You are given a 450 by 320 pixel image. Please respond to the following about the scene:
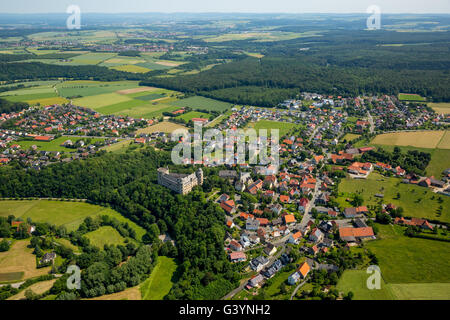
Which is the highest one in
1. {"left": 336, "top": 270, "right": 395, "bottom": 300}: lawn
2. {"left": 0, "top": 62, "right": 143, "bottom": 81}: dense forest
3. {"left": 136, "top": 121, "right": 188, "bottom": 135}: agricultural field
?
{"left": 0, "top": 62, "right": 143, "bottom": 81}: dense forest

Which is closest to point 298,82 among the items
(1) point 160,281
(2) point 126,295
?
(1) point 160,281

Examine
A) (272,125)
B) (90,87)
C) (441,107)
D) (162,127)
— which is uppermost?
(90,87)

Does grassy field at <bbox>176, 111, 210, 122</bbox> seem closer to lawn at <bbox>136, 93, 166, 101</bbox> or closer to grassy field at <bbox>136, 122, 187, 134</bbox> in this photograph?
grassy field at <bbox>136, 122, 187, 134</bbox>

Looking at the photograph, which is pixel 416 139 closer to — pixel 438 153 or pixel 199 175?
pixel 438 153

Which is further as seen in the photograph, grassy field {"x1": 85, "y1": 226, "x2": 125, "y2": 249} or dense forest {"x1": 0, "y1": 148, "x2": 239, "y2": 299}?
grassy field {"x1": 85, "y1": 226, "x2": 125, "y2": 249}

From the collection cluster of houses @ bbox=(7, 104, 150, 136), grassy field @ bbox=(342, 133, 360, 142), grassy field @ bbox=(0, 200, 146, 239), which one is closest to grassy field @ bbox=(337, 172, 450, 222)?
grassy field @ bbox=(342, 133, 360, 142)

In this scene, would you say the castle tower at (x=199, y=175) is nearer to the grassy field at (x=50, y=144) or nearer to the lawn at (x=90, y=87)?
the grassy field at (x=50, y=144)

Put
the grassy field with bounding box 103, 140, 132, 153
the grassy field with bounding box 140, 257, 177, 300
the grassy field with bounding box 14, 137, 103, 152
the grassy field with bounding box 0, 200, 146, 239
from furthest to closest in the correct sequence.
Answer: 1. the grassy field with bounding box 14, 137, 103, 152
2. the grassy field with bounding box 103, 140, 132, 153
3. the grassy field with bounding box 0, 200, 146, 239
4. the grassy field with bounding box 140, 257, 177, 300
